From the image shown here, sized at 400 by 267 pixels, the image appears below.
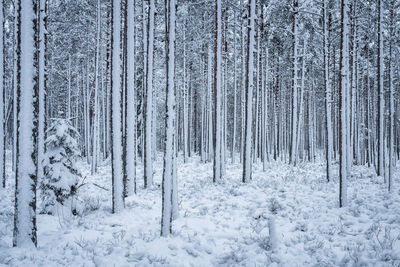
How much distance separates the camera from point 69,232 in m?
5.88

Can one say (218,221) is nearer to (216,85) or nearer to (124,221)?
(124,221)

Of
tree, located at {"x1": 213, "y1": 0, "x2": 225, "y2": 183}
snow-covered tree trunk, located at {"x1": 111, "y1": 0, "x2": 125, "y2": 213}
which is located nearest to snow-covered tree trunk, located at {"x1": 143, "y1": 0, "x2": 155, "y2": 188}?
snow-covered tree trunk, located at {"x1": 111, "y1": 0, "x2": 125, "y2": 213}

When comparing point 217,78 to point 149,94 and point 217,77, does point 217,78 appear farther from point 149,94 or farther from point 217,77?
point 149,94

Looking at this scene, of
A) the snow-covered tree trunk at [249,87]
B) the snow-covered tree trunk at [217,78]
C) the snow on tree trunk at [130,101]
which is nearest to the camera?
the snow on tree trunk at [130,101]

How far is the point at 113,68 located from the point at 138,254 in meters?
→ 5.25

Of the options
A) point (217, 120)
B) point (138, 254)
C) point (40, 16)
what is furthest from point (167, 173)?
point (40, 16)

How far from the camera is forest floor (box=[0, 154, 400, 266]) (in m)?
4.79

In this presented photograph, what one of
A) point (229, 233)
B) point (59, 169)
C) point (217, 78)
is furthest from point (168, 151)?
point (217, 78)

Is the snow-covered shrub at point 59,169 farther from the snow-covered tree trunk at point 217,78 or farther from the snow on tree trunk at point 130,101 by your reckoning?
the snow-covered tree trunk at point 217,78

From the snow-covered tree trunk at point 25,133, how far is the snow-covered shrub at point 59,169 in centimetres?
227

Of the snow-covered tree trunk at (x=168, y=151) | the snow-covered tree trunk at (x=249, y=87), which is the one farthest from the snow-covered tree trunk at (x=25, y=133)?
the snow-covered tree trunk at (x=249, y=87)

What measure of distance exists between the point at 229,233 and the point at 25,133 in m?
5.07

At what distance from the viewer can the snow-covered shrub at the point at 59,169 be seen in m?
6.95

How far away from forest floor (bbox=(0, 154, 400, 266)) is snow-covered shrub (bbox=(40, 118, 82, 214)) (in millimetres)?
523
